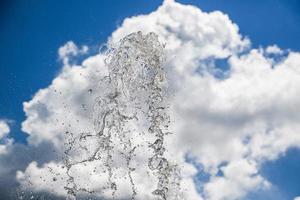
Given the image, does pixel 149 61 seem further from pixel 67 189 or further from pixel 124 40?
pixel 67 189

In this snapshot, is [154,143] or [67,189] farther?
[67,189]

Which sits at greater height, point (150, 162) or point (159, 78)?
point (159, 78)

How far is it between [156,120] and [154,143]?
6.71 feet

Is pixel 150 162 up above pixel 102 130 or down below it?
below

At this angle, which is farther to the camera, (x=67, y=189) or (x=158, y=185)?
(x=67, y=189)

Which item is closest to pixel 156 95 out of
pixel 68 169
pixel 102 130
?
pixel 102 130

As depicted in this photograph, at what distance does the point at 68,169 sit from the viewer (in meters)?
69.1

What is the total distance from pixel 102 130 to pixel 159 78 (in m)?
6.96

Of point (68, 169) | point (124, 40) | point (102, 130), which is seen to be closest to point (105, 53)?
point (124, 40)

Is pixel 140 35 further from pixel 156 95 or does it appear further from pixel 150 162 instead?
pixel 150 162

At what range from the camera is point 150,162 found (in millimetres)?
64500

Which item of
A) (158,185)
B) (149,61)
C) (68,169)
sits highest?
(149,61)

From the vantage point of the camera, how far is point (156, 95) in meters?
66.3

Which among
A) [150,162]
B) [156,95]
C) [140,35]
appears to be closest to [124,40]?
[140,35]
